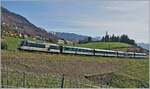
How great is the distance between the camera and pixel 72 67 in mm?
12875

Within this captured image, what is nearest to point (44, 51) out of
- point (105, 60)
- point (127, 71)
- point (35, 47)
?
point (35, 47)

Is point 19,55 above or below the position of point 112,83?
above

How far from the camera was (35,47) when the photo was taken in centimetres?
Result: 1512

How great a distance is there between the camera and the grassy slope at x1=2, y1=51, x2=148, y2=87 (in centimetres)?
1038

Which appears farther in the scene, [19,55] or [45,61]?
[45,61]

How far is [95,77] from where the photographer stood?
1241 cm

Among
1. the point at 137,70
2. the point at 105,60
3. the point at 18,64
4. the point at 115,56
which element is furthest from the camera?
the point at 115,56

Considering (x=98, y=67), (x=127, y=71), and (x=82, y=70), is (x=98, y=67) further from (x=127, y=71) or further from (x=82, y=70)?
(x=127, y=71)

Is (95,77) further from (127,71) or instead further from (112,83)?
(127,71)

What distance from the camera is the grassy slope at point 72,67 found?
34.1 feet

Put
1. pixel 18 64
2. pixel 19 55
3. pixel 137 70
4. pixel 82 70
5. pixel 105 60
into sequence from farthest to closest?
pixel 105 60 → pixel 137 70 → pixel 82 70 → pixel 19 55 → pixel 18 64

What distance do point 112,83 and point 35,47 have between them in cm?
425

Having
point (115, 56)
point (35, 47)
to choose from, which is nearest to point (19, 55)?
point (35, 47)

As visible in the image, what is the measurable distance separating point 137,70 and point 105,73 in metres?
1.68
